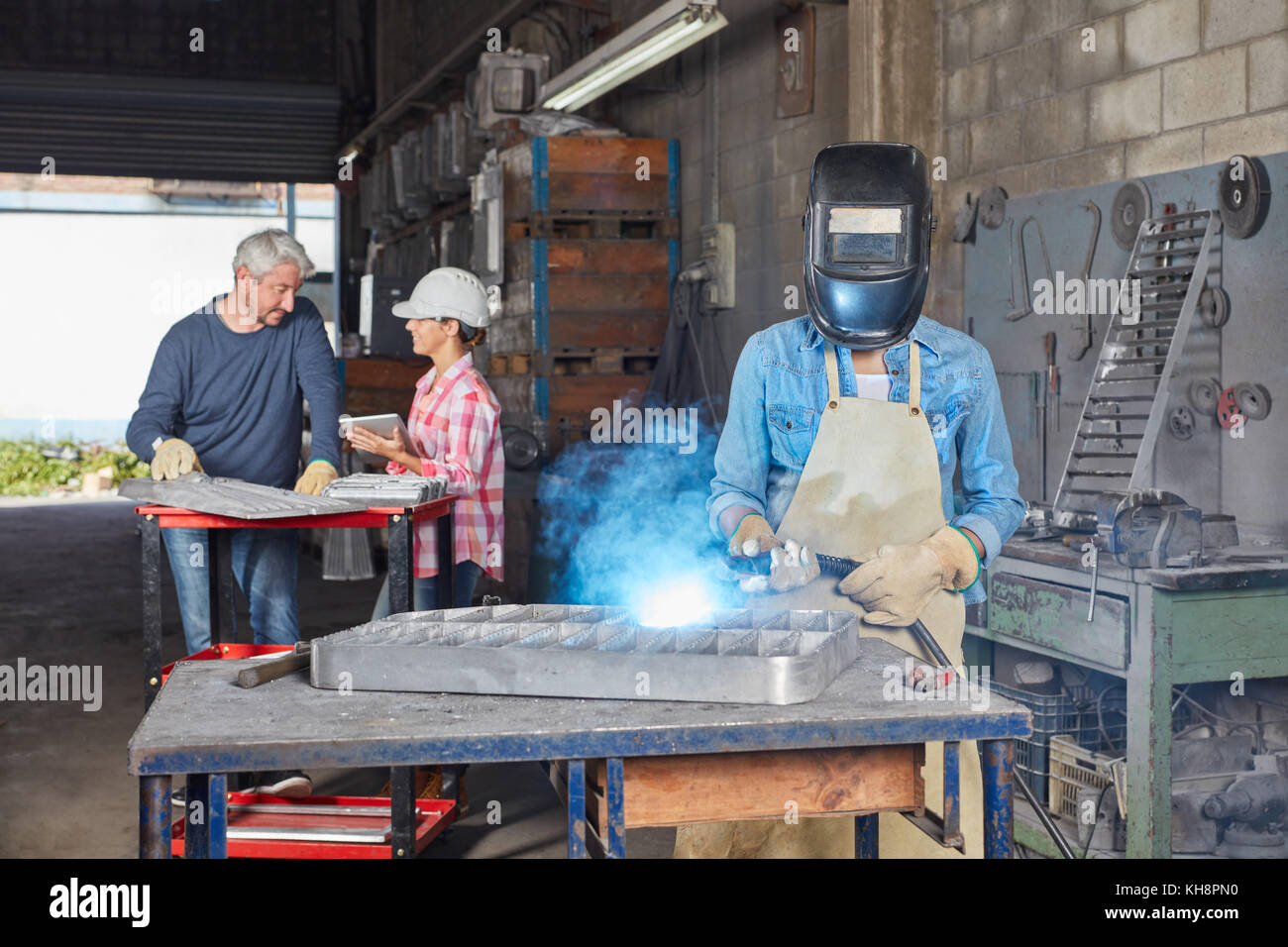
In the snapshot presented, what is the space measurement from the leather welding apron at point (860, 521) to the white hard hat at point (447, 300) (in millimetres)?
2017

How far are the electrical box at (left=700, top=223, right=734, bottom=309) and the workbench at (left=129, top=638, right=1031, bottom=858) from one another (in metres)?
5.58

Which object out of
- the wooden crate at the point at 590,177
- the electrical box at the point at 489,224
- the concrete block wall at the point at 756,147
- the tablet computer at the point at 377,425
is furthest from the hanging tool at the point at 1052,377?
the electrical box at the point at 489,224

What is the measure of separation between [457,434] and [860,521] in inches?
77.8

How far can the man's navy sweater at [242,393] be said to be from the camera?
415 cm

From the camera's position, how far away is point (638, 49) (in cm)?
646

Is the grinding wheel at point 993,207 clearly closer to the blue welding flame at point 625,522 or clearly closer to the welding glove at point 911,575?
the blue welding flame at point 625,522

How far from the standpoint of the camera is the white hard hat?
4430mm

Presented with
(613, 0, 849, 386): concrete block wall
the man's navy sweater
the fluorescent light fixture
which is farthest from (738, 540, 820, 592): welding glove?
(613, 0, 849, 386): concrete block wall

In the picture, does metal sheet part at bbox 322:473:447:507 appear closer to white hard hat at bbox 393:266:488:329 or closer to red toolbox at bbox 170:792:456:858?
white hard hat at bbox 393:266:488:329

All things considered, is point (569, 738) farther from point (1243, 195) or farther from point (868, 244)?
point (1243, 195)

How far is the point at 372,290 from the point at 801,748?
8105mm

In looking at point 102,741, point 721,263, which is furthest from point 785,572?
point 721,263
